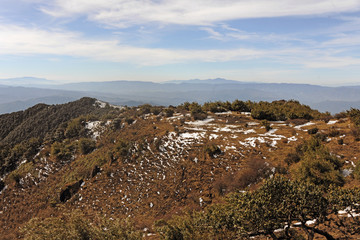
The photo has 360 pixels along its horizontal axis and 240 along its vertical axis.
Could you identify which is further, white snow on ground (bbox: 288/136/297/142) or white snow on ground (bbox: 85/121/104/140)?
white snow on ground (bbox: 85/121/104/140)

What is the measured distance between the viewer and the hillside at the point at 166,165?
1750 centimetres

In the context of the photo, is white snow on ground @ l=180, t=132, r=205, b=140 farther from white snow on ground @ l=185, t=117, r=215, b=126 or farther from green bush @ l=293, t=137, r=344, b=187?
green bush @ l=293, t=137, r=344, b=187

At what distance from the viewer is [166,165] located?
2473cm

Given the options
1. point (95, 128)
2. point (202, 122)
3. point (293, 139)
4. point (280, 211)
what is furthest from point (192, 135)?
point (95, 128)

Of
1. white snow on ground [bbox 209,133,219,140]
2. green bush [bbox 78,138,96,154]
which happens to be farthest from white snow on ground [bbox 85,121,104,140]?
white snow on ground [bbox 209,133,219,140]

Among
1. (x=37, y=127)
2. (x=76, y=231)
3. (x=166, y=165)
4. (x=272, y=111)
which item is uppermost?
(x=272, y=111)

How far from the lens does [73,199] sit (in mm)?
24828

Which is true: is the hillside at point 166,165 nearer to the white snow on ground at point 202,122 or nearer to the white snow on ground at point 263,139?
the white snow on ground at point 202,122

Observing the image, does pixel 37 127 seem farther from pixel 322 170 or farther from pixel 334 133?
pixel 334 133

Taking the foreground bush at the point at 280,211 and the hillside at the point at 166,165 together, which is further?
the hillside at the point at 166,165

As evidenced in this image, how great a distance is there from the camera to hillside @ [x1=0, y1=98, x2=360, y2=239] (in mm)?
17500

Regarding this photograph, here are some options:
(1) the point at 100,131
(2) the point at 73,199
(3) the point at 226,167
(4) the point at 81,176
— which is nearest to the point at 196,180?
(3) the point at 226,167

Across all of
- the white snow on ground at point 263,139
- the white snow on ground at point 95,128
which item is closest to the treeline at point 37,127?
the white snow on ground at point 95,128

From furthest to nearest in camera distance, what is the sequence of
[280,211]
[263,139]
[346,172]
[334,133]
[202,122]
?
[202,122]
[263,139]
[334,133]
[346,172]
[280,211]
